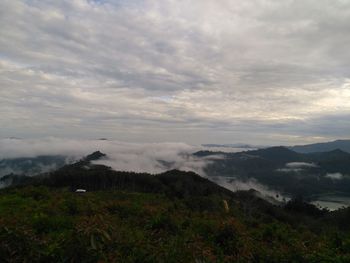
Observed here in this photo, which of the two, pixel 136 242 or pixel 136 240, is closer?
pixel 136 242

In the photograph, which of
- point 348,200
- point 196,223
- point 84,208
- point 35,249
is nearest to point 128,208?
point 84,208

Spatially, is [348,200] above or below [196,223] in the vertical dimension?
below

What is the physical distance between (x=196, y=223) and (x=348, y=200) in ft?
680

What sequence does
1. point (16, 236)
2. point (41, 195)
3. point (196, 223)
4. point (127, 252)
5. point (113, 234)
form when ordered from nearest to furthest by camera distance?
point (16, 236)
point (127, 252)
point (113, 234)
point (196, 223)
point (41, 195)

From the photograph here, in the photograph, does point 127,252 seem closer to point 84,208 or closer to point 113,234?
point 113,234

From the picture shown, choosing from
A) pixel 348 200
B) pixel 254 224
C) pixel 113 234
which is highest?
pixel 113 234

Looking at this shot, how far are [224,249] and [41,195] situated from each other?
44.0 feet

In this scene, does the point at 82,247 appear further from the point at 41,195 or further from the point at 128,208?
the point at 41,195

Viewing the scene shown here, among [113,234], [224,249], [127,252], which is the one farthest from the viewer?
[224,249]

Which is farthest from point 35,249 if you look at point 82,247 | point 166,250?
point 166,250

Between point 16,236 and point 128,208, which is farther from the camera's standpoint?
point 128,208

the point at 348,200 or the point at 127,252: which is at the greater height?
the point at 127,252

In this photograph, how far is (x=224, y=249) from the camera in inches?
382

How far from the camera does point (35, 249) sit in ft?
20.4
